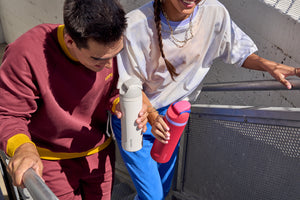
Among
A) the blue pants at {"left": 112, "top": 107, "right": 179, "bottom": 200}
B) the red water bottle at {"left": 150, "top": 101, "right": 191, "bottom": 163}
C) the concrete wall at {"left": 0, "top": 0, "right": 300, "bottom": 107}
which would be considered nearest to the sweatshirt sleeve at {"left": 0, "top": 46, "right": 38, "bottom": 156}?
the blue pants at {"left": 112, "top": 107, "right": 179, "bottom": 200}

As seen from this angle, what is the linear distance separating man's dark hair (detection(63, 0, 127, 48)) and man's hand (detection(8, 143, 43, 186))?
0.51 meters

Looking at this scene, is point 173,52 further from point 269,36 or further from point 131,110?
point 269,36

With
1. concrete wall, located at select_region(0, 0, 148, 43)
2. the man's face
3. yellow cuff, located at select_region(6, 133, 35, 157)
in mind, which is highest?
the man's face

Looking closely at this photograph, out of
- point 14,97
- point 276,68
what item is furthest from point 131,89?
point 276,68

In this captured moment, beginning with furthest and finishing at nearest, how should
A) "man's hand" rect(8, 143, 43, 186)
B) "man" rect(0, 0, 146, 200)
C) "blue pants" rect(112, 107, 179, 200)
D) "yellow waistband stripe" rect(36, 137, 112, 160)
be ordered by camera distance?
"blue pants" rect(112, 107, 179, 200) → "yellow waistband stripe" rect(36, 137, 112, 160) → "man" rect(0, 0, 146, 200) → "man's hand" rect(8, 143, 43, 186)

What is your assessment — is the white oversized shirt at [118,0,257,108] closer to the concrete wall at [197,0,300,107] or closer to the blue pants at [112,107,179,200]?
the blue pants at [112,107,179,200]

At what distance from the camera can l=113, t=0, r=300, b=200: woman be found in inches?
62.2

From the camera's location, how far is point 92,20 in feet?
3.86

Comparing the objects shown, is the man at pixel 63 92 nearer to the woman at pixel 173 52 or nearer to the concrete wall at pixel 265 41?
the woman at pixel 173 52

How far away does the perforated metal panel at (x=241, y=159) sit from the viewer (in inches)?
61.0

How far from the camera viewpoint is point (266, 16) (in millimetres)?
2025

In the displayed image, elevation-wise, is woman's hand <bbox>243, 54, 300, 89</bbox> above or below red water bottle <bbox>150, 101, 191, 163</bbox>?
above

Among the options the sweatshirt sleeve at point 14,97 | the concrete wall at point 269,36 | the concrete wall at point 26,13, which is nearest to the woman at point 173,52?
the concrete wall at point 269,36

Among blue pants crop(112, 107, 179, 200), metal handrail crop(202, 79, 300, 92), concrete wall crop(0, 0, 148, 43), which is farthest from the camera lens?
concrete wall crop(0, 0, 148, 43)
